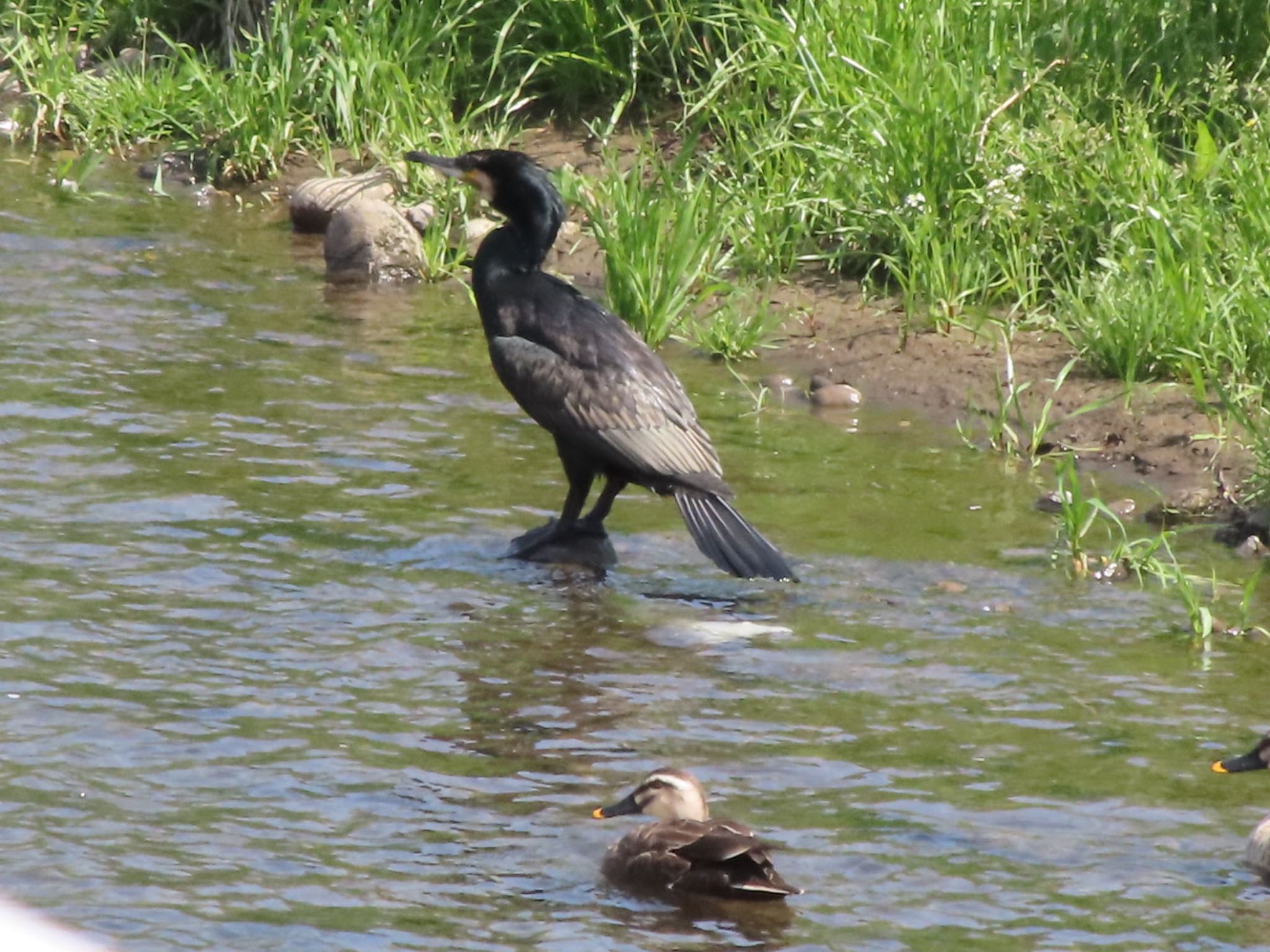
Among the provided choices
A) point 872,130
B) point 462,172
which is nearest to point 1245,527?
point 872,130

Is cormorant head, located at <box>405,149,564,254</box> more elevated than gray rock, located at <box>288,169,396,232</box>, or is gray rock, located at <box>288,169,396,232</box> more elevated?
cormorant head, located at <box>405,149,564,254</box>

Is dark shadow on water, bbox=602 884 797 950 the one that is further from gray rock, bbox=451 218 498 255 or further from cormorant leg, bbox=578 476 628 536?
gray rock, bbox=451 218 498 255

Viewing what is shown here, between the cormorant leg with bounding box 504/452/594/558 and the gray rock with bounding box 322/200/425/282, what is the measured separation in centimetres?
329

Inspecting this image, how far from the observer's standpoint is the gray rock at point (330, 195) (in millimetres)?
10727

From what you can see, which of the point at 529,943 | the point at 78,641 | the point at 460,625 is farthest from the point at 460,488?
the point at 529,943

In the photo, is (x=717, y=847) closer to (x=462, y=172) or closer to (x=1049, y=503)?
(x=1049, y=503)

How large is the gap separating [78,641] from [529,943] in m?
2.08

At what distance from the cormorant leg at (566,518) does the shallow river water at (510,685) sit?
0.32 feet

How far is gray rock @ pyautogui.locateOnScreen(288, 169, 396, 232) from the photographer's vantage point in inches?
422

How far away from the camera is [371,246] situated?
10211mm

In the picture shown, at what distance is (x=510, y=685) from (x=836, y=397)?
3.29 m

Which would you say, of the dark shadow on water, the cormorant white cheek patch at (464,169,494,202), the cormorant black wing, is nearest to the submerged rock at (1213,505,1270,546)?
the cormorant black wing

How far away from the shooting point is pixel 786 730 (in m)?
5.43

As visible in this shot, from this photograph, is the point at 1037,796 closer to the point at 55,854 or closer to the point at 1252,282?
the point at 55,854
